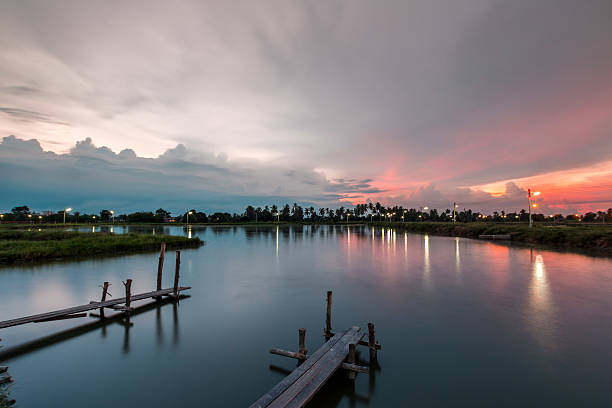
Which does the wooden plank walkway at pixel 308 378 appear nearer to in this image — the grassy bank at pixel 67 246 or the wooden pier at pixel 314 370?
the wooden pier at pixel 314 370

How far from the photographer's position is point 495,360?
9516 mm

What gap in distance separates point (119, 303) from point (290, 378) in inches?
451

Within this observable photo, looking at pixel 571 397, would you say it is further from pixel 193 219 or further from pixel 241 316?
pixel 193 219

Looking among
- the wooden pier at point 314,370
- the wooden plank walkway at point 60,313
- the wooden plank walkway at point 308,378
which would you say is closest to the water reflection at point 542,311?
the wooden pier at point 314,370

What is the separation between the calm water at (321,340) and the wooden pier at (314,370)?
731 mm

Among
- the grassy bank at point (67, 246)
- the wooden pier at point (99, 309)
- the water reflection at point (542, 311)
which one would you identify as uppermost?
the grassy bank at point (67, 246)

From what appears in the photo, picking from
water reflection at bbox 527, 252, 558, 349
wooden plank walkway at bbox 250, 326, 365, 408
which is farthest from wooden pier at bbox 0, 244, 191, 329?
water reflection at bbox 527, 252, 558, 349

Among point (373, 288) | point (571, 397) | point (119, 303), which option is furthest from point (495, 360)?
point (119, 303)

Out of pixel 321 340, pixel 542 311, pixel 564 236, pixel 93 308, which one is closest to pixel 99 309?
pixel 93 308

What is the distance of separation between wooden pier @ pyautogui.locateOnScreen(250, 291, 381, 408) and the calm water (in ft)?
2.40

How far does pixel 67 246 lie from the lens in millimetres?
29000

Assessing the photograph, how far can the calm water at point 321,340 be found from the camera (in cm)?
783

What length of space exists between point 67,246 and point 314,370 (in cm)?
3324

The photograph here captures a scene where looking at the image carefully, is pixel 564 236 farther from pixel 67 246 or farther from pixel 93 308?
pixel 67 246
